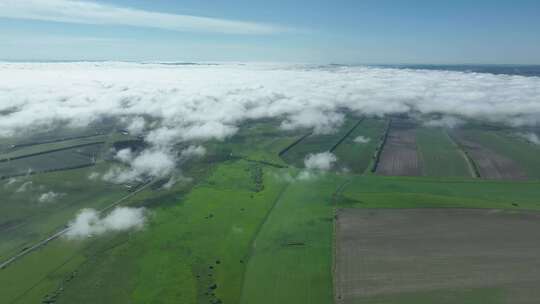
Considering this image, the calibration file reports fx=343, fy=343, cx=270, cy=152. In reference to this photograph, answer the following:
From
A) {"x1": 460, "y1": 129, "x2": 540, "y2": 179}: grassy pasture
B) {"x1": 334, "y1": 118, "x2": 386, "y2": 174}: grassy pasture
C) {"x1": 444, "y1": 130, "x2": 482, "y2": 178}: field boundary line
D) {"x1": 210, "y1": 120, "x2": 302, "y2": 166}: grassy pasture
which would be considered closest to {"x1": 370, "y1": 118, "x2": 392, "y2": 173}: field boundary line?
{"x1": 334, "y1": 118, "x2": 386, "y2": 174}: grassy pasture

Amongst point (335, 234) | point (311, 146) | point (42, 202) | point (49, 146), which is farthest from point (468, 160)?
point (49, 146)

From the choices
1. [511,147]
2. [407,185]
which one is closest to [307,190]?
[407,185]

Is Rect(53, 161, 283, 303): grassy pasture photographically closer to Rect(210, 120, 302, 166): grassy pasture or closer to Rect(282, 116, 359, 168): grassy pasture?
Rect(282, 116, 359, 168): grassy pasture

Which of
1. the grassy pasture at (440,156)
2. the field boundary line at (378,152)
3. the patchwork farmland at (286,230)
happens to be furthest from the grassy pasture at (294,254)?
the grassy pasture at (440,156)

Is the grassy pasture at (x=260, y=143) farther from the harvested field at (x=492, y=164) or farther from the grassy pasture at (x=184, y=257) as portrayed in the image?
the harvested field at (x=492, y=164)

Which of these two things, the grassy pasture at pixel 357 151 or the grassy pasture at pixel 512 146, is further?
the grassy pasture at pixel 357 151

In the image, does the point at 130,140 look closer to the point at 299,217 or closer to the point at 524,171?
the point at 299,217
